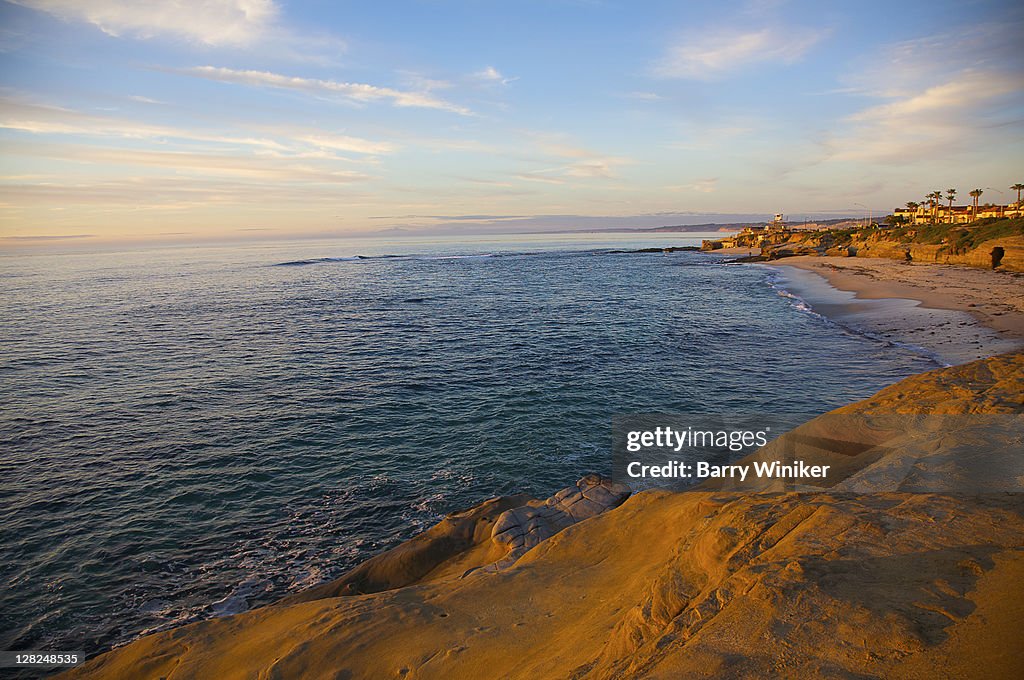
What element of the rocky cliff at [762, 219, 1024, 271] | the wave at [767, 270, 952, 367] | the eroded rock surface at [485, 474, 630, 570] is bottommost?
the eroded rock surface at [485, 474, 630, 570]

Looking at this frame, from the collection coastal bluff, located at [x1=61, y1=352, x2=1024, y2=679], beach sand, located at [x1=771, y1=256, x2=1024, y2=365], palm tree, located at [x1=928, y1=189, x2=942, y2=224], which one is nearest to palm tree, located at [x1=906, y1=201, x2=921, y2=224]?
palm tree, located at [x1=928, y1=189, x2=942, y2=224]

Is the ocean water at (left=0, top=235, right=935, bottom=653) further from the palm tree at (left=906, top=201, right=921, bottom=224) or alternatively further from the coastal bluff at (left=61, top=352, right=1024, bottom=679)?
the palm tree at (left=906, top=201, right=921, bottom=224)

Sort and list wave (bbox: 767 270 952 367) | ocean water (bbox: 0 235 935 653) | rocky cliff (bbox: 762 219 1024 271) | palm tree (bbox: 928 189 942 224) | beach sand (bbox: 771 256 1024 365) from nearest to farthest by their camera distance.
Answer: ocean water (bbox: 0 235 935 653) < wave (bbox: 767 270 952 367) < beach sand (bbox: 771 256 1024 365) < rocky cliff (bbox: 762 219 1024 271) < palm tree (bbox: 928 189 942 224)

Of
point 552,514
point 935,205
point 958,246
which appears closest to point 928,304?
point 958,246

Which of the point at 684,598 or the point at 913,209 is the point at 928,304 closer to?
the point at 684,598

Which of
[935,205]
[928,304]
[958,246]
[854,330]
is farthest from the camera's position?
[935,205]

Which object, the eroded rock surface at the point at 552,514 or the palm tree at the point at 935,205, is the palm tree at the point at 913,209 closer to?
the palm tree at the point at 935,205
